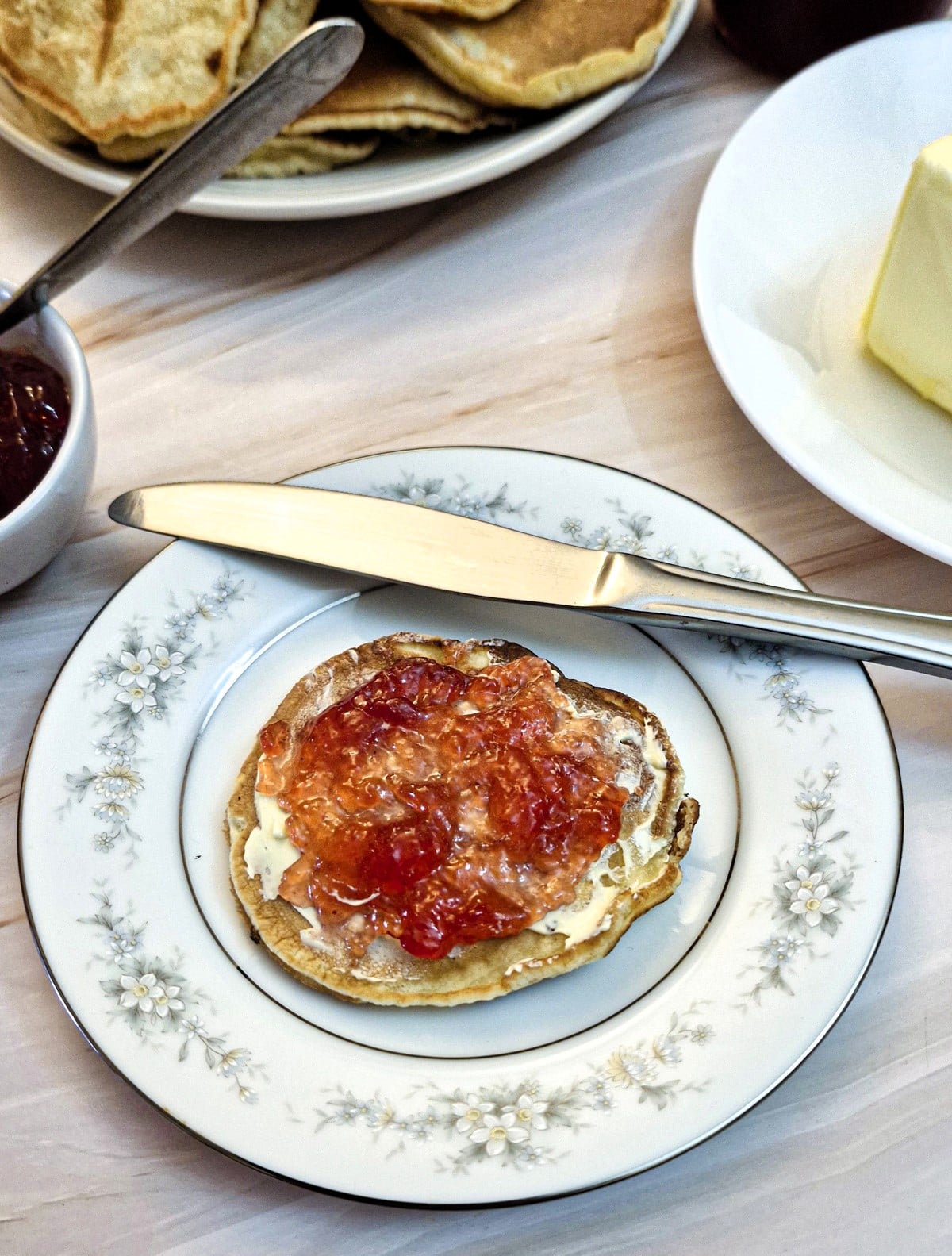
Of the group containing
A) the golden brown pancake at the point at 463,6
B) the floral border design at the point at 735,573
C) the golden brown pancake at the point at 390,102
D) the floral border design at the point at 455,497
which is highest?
the golden brown pancake at the point at 463,6

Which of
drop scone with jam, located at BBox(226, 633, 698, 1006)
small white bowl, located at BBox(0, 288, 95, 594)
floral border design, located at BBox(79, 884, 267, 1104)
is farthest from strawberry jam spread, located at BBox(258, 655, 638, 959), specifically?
small white bowl, located at BBox(0, 288, 95, 594)

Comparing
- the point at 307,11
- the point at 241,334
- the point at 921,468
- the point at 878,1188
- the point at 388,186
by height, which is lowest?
the point at 878,1188

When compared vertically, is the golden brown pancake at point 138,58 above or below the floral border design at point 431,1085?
above

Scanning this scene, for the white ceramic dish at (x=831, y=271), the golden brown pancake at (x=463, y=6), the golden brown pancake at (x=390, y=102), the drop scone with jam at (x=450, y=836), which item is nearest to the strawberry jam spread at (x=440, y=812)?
the drop scone with jam at (x=450, y=836)

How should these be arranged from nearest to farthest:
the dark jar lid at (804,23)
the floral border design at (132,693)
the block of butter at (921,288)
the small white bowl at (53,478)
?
the floral border design at (132,693)
the small white bowl at (53,478)
the block of butter at (921,288)
the dark jar lid at (804,23)

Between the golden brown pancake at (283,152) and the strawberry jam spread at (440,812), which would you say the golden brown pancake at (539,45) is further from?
the strawberry jam spread at (440,812)

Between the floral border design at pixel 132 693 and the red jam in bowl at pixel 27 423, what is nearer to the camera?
the floral border design at pixel 132 693

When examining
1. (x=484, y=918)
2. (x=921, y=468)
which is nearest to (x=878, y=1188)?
(x=484, y=918)

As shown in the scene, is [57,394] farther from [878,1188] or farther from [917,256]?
[878,1188]
